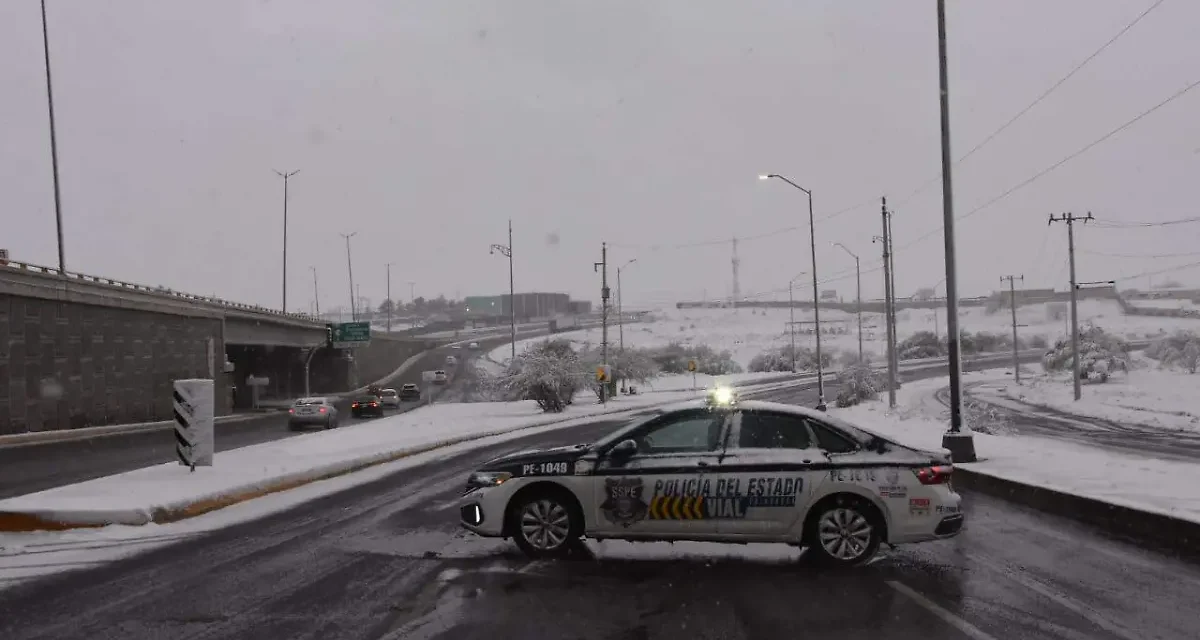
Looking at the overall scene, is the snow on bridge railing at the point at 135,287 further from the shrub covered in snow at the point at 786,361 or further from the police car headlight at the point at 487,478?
the shrub covered in snow at the point at 786,361

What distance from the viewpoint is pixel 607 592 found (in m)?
7.64

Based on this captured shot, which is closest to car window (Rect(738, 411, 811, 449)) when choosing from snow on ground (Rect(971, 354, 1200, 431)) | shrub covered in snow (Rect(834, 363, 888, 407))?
snow on ground (Rect(971, 354, 1200, 431))

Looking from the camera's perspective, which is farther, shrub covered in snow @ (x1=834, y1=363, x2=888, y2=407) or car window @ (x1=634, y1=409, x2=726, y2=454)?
shrub covered in snow @ (x1=834, y1=363, x2=888, y2=407)

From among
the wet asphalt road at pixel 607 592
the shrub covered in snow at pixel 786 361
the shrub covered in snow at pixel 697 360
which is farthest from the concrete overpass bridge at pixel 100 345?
the shrub covered in snow at pixel 786 361

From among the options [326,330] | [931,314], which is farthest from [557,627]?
[931,314]

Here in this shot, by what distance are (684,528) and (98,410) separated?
3692 cm

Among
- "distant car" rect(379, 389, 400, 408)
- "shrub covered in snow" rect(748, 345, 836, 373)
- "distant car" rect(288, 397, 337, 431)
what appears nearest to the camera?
"distant car" rect(288, 397, 337, 431)

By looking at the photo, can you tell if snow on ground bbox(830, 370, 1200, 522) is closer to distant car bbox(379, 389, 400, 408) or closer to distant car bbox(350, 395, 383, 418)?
distant car bbox(350, 395, 383, 418)

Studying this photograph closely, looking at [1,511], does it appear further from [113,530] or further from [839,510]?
[839,510]

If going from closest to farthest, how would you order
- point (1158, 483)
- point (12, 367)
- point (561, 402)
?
point (1158, 483)
point (12, 367)
point (561, 402)

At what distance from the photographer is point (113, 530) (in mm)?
10977

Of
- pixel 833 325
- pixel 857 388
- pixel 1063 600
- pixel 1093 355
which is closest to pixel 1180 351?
pixel 1093 355

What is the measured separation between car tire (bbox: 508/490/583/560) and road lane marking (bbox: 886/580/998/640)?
9.74ft

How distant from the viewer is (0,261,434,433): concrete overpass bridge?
3325 centimetres
